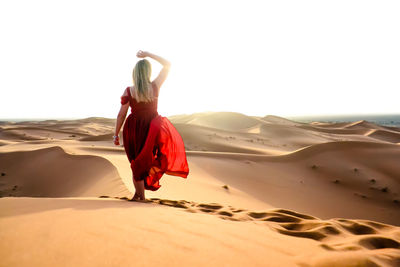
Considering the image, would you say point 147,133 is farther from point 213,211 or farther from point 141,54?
point 213,211

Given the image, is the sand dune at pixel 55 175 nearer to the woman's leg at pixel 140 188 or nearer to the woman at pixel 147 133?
the woman's leg at pixel 140 188

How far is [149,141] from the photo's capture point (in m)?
3.35

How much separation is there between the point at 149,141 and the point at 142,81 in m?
0.77

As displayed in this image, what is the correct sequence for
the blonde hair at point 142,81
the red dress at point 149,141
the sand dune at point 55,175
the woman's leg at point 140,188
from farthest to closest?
the sand dune at point 55,175, the woman's leg at point 140,188, the red dress at point 149,141, the blonde hair at point 142,81

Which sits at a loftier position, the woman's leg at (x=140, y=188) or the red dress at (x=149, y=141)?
the red dress at (x=149, y=141)

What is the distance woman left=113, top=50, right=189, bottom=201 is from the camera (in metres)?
3.34

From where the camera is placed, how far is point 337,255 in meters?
1.94

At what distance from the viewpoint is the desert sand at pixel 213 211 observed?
1801 millimetres

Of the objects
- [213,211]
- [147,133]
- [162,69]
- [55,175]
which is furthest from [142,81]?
[55,175]

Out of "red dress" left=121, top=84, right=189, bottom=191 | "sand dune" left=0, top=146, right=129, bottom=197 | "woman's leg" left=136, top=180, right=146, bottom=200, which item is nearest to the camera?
"red dress" left=121, top=84, right=189, bottom=191

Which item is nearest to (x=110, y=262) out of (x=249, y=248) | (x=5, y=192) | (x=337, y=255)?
(x=249, y=248)

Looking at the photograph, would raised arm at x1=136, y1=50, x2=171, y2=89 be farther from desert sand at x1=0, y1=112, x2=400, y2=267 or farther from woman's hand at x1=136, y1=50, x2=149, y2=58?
desert sand at x1=0, y1=112, x2=400, y2=267

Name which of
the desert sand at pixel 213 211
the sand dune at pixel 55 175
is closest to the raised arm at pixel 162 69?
the desert sand at pixel 213 211

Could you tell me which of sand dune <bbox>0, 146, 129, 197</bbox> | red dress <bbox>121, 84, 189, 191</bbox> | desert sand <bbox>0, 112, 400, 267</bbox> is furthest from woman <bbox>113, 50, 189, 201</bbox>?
sand dune <bbox>0, 146, 129, 197</bbox>
